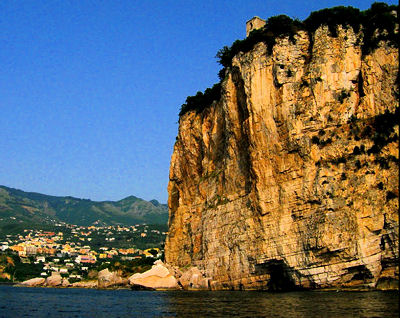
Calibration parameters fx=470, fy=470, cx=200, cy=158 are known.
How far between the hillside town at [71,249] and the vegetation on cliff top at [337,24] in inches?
2096

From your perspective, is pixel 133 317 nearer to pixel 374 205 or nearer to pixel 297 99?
pixel 374 205

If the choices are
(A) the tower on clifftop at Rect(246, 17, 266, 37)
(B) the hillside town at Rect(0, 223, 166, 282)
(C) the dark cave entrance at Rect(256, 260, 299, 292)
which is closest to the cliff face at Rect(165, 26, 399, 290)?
(C) the dark cave entrance at Rect(256, 260, 299, 292)

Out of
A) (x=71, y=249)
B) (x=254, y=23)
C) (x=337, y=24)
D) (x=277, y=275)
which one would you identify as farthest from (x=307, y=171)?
(x=71, y=249)

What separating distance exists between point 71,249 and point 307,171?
438ft

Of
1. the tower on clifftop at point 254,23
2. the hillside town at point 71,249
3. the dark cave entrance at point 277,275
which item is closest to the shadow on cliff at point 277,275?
the dark cave entrance at point 277,275

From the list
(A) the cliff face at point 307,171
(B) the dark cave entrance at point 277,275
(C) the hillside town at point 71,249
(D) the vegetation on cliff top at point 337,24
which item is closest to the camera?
(A) the cliff face at point 307,171

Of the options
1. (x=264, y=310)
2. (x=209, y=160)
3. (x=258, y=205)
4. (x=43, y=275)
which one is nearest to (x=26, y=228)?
(x=43, y=275)

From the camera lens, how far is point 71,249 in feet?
509

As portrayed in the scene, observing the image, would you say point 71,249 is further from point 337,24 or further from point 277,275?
point 337,24

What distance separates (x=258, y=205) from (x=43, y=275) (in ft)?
223

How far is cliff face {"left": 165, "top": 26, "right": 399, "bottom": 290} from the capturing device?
31.2m

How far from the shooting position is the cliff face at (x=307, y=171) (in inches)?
1228

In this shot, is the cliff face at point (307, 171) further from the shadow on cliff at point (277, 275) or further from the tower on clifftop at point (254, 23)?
the tower on clifftop at point (254, 23)

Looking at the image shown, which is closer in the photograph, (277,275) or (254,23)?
(277,275)
